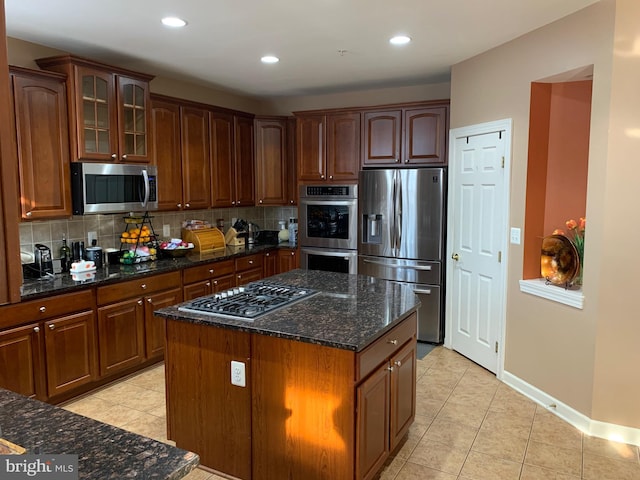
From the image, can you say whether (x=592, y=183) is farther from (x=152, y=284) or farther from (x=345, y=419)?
(x=152, y=284)

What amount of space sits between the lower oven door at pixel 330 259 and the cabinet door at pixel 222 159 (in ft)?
3.43

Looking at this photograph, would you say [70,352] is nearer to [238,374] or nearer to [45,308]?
[45,308]

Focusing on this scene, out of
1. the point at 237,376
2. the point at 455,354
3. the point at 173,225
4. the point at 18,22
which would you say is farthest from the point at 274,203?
the point at 237,376

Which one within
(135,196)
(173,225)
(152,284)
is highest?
(135,196)

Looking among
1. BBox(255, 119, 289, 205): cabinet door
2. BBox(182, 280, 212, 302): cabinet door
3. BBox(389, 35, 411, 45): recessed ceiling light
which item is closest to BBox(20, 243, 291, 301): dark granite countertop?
BBox(182, 280, 212, 302): cabinet door

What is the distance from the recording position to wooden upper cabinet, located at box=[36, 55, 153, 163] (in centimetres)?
353

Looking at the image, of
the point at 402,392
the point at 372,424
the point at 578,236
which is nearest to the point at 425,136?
the point at 578,236

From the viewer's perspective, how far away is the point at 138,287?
149 inches

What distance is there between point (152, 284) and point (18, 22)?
2.09 meters

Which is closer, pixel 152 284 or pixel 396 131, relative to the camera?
pixel 152 284

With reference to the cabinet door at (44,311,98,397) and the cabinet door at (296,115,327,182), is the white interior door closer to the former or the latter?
the cabinet door at (296,115,327,182)

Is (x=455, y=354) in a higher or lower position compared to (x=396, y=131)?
lower

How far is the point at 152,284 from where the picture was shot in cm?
392

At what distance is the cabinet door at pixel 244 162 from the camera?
17.6ft
